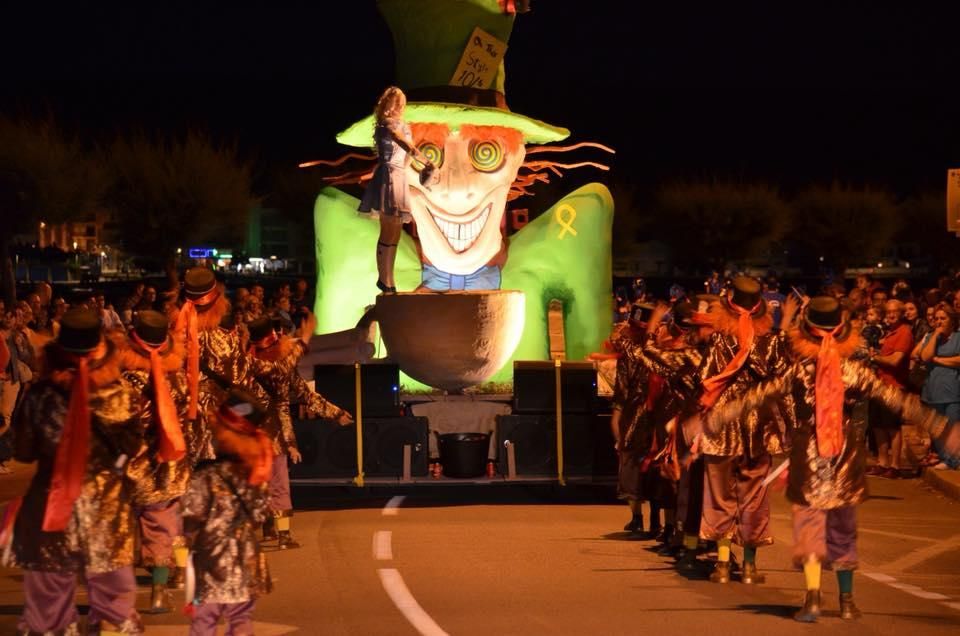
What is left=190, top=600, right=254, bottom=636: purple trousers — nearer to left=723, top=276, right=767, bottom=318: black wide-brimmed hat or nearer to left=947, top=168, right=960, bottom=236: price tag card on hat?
left=723, top=276, right=767, bottom=318: black wide-brimmed hat

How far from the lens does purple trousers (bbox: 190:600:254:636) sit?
7275mm

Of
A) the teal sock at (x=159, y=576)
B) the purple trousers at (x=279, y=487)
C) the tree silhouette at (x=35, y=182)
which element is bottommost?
the teal sock at (x=159, y=576)

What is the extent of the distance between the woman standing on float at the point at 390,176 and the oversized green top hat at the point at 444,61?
2.18 metres

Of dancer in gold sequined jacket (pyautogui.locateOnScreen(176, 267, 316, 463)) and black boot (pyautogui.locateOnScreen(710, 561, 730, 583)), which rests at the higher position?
dancer in gold sequined jacket (pyautogui.locateOnScreen(176, 267, 316, 463))

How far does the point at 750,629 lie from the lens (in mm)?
8570

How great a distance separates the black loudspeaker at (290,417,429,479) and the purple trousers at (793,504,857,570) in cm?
641

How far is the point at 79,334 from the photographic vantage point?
24.3ft

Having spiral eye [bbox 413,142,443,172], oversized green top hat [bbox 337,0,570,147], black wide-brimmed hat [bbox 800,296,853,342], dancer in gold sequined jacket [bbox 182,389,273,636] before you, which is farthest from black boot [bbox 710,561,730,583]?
spiral eye [bbox 413,142,443,172]

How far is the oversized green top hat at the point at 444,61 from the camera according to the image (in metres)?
19.1

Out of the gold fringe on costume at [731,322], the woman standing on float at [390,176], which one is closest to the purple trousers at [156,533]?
the gold fringe on costume at [731,322]

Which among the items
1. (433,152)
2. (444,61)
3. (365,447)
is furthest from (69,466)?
(444,61)

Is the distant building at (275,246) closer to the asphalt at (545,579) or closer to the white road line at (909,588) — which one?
the asphalt at (545,579)

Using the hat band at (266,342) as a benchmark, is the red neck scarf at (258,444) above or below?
below

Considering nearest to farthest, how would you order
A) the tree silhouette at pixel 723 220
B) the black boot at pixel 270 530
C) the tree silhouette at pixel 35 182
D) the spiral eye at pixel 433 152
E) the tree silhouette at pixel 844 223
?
1. the black boot at pixel 270 530
2. the spiral eye at pixel 433 152
3. the tree silhouette at pixel 35 182
4. the tree silhouette at pixel 723 220
5. the tree silhouette at pixel 844 223
